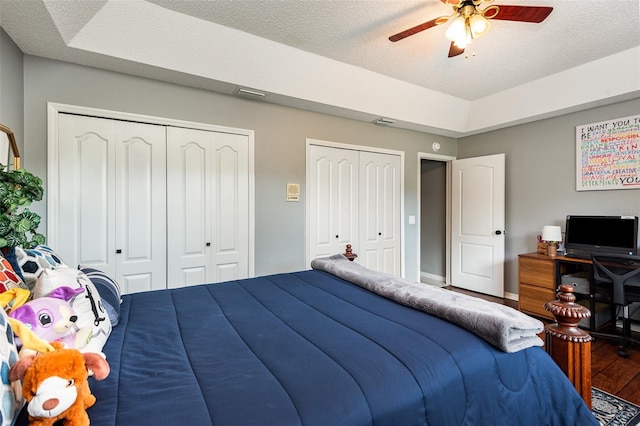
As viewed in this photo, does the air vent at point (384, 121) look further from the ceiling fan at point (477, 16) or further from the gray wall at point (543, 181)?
the ceiling fan at point (477, 16)

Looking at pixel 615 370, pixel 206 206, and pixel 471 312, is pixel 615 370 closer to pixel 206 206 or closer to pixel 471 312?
pixel 471 312

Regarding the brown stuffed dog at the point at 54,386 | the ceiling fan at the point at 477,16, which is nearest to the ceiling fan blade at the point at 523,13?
the ceiling fan at the point at 477,16

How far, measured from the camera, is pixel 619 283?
2570mm

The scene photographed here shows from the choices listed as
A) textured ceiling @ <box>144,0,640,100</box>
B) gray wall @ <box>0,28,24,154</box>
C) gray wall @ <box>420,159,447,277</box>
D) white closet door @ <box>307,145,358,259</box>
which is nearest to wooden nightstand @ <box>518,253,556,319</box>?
gray wall @ <box>420,159,447,277</box>

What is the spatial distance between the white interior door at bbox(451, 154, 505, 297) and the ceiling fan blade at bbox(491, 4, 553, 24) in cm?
Answer: 253

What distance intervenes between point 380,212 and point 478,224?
1.53m

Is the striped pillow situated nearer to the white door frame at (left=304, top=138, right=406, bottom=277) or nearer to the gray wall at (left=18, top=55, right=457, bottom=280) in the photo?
the gray wall at (left=18, top=55, right=457, bottom=280)

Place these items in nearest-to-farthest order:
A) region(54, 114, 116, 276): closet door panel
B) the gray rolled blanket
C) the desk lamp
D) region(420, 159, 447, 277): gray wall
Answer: the gray rolled blanket < region(54, 114, 116, 276): closet door panel < the desk lamp < region(420, 159, 447, 277): gray wall

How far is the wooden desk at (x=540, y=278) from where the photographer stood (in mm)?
3219

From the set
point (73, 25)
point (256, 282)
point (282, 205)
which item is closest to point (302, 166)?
point (282, 205)

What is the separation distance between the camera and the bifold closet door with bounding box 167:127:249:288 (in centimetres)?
280

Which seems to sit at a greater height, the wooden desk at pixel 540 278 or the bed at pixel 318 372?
the bed at pixel 318 372

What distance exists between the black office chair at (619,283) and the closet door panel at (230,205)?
3358mm

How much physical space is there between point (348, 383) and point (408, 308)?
0.72 metres
